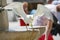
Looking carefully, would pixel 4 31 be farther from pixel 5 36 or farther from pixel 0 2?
pixel 0 2

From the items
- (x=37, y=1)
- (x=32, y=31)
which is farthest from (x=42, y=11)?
(x=37, y=1)

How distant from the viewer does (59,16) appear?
9.98ft

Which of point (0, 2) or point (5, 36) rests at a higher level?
point (0, 2)

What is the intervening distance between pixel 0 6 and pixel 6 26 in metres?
0.10

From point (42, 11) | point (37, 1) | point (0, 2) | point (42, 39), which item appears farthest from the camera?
point (37, 1)

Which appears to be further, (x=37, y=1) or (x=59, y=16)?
(x=37, y=1)

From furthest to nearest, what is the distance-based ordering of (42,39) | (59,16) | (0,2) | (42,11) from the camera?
(59,16) < (42,39) < (0,2) < (42,11)

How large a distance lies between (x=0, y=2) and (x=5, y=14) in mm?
57

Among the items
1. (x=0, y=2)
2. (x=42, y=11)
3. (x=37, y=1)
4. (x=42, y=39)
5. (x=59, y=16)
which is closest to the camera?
(x=42, y=11)

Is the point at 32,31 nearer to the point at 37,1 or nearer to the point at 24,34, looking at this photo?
the point at 24,34

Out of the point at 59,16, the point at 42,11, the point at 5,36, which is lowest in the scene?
the point at 59,16

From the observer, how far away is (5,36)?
2.50 feet

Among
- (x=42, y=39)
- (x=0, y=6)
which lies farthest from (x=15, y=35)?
(x=42, y=39)

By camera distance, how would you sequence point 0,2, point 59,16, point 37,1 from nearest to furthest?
point 0,2 → point 59,16 → point 37,1
